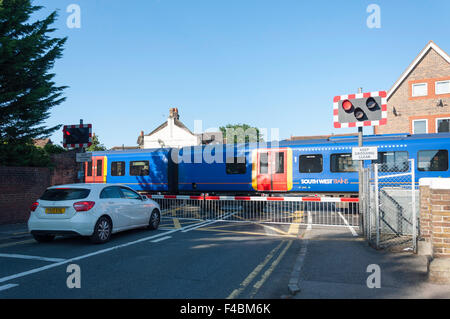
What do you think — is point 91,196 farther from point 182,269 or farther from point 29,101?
point 29,101

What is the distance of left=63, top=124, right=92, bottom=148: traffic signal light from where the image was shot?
39.3ft

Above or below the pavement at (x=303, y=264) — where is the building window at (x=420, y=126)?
above

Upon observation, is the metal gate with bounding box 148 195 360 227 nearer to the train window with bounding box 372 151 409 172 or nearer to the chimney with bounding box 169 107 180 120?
the train window with bounding box 372 151 409 172

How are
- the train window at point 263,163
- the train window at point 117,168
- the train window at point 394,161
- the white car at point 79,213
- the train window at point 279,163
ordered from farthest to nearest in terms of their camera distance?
the train window at point 117,168
the train window at point 263,163
the train window at point 279,163
the train window at point 394,161
the white car at point 79,213

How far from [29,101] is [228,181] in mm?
9376

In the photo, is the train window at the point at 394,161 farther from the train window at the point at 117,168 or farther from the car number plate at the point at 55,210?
the train window at the point at 117,168

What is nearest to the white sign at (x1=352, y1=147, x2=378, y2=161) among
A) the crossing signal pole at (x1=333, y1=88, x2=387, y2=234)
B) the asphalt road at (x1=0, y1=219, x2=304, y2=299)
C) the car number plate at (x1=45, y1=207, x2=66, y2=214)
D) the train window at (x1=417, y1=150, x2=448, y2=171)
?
the crossing signal pole at (x1=333, y1=88, x2=387, y2=234)

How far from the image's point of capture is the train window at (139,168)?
63.4ft

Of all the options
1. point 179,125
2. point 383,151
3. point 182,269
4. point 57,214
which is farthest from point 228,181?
point 179,125

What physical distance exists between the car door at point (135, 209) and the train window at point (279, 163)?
794 cm

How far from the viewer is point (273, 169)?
1630cm

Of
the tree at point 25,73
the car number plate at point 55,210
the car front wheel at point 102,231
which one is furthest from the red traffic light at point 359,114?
the tree at point 25,73

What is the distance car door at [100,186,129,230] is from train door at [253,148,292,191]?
850cm

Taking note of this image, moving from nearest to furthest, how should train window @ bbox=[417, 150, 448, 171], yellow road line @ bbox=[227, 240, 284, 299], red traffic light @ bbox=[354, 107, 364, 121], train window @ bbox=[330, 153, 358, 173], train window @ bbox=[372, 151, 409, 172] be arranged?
yellow road line @ bbox=[227, 240, 284, 299] < red traffic light @ bbox=[354, 107, 364, 121] < train window @ bbox=[417, 150, 448, 171] < train window @ bbox=[372, 151, 409, 172] < train window @ bbox=[330, 153, 358, 173]
